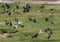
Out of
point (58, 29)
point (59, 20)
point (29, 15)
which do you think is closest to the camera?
point (58, 29)

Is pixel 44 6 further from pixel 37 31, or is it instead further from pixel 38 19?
pixel 37 31

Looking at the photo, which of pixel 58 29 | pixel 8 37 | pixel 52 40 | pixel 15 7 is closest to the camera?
pixel 52 40

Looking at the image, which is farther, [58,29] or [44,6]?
[44,6]

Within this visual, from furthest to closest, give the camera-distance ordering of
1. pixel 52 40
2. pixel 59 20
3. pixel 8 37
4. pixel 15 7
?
pixel 15 7, pixel 59 20, pixel 8 37, pixel 52 40

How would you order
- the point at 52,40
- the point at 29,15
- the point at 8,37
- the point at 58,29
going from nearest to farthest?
1. the point at 52,40
2. the point at 8,37
3. the point at 58,29
4. the point at 29,15

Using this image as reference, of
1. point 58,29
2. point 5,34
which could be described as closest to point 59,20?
point 58,29

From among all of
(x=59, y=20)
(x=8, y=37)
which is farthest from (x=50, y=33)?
(x=59, y=20)

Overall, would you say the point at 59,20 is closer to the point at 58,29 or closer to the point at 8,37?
the point at 58,29

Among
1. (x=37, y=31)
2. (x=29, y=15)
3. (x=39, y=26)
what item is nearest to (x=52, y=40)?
(x=37, y=31)

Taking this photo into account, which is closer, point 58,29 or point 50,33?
point 50,33
